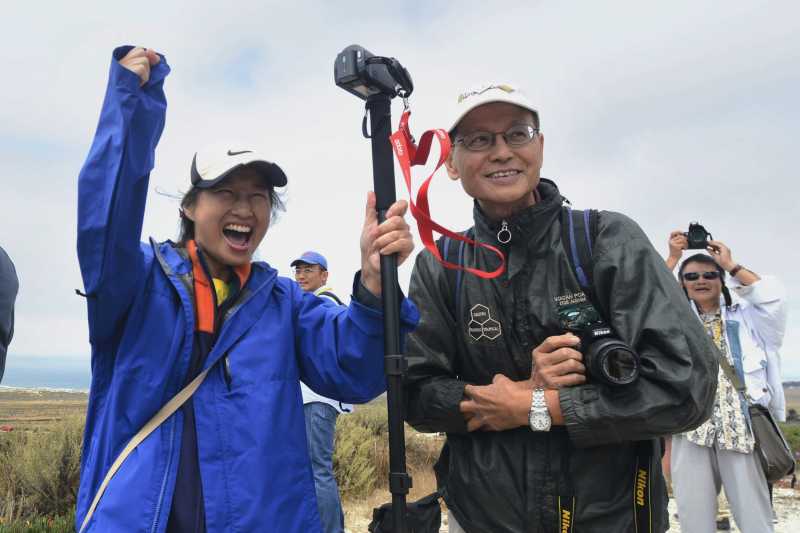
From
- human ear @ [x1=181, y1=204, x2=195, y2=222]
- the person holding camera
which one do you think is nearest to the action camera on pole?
human ear @ [x1=181, y1=204, x2=195, y2=222]

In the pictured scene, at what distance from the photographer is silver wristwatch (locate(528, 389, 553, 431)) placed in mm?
1986

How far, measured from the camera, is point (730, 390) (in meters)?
4.54

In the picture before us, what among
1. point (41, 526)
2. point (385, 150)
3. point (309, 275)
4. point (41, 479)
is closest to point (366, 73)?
point (385, 150)

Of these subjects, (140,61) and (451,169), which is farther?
(451,169)

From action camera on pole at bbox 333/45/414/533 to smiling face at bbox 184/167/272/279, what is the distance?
0.53m

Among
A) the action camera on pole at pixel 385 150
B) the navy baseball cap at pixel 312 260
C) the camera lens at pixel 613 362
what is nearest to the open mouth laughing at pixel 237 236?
the action camera on pole at pixel 385 150

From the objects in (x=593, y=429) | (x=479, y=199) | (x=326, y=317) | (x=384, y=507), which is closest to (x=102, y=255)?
(x=326, y=317)

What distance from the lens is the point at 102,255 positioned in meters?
1.75

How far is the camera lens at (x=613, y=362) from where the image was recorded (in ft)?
6.23

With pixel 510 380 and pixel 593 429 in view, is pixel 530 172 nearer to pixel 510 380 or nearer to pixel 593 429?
pixel 510 380

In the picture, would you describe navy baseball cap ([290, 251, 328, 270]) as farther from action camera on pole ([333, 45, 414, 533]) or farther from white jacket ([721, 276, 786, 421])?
action camera on pole ([333, 45, 414, 533])

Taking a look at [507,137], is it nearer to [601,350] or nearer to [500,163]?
[500,163]

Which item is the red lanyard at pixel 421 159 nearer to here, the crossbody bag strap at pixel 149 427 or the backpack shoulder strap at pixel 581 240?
the backpack shoulder strap at pixel 581 240

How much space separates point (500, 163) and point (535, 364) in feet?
2.44
